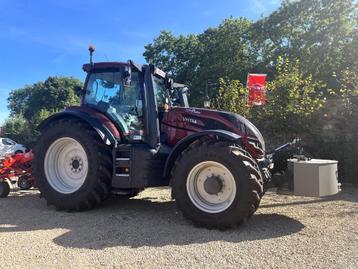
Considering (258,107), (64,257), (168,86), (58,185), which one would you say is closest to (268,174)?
(168,86)

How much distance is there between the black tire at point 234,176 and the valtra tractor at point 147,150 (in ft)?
0.05

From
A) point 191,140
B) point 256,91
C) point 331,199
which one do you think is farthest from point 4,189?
point 256,91

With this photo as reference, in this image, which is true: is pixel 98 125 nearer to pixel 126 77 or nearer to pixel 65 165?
pixel 126 77

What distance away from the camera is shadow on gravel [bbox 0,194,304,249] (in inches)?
211

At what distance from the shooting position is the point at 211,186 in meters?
6.00

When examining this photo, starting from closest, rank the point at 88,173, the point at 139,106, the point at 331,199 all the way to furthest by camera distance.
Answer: the point at 88,173 < the point at 139,106 < the point at 331,199

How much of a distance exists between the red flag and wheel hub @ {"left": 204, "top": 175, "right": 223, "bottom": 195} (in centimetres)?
712

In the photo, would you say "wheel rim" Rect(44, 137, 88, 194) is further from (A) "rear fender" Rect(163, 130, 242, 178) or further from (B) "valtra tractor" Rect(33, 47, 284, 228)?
(A) "rear fender" Rect(163, 130, 242, 178)

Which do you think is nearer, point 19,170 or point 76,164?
point 76,164

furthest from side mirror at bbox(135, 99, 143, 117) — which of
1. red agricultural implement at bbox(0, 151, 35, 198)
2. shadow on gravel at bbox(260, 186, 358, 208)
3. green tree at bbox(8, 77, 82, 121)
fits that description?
green tree at bbox(8, 77, 82, 121)

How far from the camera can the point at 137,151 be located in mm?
6801

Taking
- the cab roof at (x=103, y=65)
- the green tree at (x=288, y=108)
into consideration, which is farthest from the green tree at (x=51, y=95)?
the cab roof at (x=103, y=65)

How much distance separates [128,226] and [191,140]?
160 centimetres

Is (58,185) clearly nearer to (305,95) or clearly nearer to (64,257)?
(64,257)
